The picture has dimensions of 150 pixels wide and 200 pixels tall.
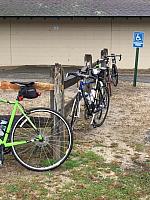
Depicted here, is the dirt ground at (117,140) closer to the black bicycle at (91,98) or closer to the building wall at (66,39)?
the black bicycle at (91,98)

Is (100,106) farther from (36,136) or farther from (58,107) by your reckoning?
(36,136)

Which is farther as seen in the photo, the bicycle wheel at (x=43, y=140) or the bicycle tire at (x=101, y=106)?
the bicycle tire at (x=101, y=106)

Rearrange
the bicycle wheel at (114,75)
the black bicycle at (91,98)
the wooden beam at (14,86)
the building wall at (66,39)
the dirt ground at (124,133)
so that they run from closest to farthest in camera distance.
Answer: the wooden beam at (14,86)
the dirt ground at (124,133)
the black bicycle at (91,98)
the bicycle wheel at (114,75)
the building wall at (66,39)

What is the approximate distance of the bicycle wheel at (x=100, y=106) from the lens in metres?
7.06

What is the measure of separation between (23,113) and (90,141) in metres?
1.78

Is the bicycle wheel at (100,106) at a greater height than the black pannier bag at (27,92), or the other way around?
the black pannier bag at (27,92)

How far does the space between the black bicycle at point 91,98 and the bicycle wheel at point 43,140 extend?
4.31 feet

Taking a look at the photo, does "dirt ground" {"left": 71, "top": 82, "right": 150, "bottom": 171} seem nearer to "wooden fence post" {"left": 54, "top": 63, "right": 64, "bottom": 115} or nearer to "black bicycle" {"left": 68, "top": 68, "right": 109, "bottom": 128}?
"black bicycle" {"left": 68, "top": 68, "right": 109, "bottom": 128}

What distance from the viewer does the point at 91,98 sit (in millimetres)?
6867

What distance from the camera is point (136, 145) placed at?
6043 millimetres

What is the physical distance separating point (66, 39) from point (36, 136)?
15.4 meters

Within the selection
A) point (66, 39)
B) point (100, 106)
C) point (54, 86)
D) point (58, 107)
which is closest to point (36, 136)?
point (58, 107)

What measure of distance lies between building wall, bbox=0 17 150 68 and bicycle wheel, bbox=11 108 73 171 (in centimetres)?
1486

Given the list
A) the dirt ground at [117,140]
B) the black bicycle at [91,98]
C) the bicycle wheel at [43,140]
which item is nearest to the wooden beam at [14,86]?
the bicycle wheel at [43,140]
